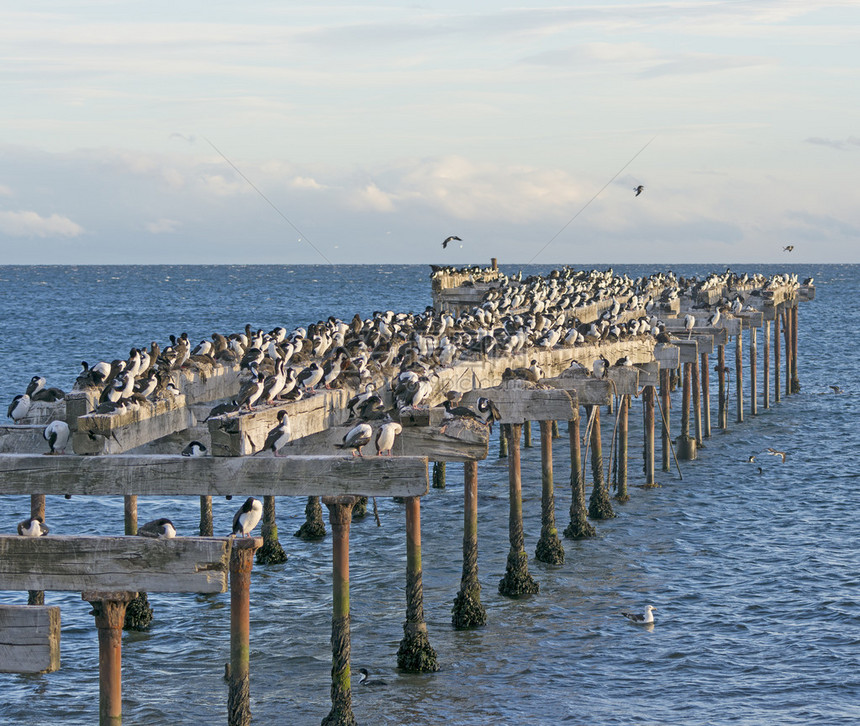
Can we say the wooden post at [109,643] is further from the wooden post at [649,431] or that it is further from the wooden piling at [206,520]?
the wooden post at [649,431]

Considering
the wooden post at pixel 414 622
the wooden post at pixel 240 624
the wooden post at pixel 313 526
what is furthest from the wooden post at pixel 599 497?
the wooden post at pixel 240 624

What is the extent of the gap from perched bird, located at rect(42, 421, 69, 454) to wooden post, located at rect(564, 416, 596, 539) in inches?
549

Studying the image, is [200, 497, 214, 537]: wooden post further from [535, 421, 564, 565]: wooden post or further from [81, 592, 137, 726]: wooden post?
[81, 592, 137, 726]: wooden post

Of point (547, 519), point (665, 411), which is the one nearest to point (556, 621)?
point (547, 519)

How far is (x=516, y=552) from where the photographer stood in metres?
23.4

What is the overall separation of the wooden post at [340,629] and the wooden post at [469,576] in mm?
4904

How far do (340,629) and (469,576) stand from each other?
5148 millimetres

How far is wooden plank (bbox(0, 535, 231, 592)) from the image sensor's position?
11938 millimetres

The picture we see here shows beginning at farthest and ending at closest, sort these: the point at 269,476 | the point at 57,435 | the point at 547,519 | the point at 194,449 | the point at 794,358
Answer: the point at 794,358 → the point at 547,519 → the point at 194,449 → the point at 57,435 → the point at 269,476

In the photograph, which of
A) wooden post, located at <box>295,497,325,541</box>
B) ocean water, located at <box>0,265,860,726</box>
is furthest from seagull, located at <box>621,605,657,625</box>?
wooden post, located at <box>295,497,325,541</box>

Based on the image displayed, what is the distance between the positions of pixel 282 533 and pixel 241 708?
598 inches

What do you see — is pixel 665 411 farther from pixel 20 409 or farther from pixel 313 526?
pixel 20 409

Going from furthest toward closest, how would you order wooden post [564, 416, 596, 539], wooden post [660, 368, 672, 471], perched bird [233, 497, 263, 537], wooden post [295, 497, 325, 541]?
wooden post [660, 368, 672, 471]
wooden post [295, 497, 325, 541]
wooden post [564, 416, 596, 539]
perched bird [233, 497, 263, 537]

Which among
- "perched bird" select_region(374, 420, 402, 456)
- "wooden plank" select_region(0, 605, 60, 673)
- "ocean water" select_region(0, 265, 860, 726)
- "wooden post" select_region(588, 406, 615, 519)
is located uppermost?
"perched bird" select_region(374, 420, 402, 456)
